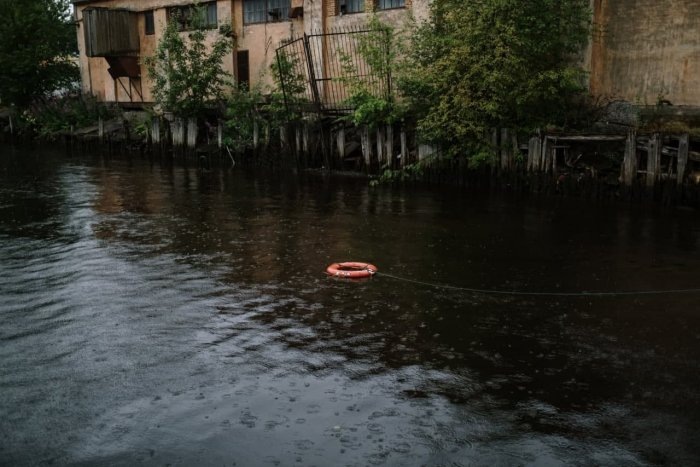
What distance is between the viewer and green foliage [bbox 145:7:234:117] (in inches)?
1088

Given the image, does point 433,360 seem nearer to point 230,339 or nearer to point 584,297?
point 230,339

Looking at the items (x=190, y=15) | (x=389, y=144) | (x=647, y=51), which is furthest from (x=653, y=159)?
(x=190, y=15)

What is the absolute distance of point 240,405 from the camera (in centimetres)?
638

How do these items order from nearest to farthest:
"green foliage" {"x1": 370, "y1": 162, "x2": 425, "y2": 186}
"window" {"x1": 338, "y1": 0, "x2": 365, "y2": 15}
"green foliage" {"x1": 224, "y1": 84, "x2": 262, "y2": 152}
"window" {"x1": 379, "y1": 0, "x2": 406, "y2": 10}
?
"green foliage" {"x1": 370, "y1": 162, "x2": 425, "y2": 186}
"window" {"x1": 379, "y1": 0, "x2": 406, "y2": 10}
"window" {"x1": 338, "y1": 0, "x2": 365, "y2": 15}
"green foliage" {"x1": 224, "y1": 84, "x2": 262, "y2": 152}

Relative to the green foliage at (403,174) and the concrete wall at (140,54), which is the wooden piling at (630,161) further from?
the concrete wall at (140,54)

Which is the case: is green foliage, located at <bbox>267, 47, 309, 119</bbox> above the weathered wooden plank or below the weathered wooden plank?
above

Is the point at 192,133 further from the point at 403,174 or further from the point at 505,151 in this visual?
the point at 505,151

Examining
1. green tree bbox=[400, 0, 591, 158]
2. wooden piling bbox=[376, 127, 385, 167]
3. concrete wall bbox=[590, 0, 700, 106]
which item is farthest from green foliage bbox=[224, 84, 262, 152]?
concrete wall bbox=[590, 0, 700, 106]

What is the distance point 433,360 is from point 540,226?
26.5 feet

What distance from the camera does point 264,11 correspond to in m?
28.3

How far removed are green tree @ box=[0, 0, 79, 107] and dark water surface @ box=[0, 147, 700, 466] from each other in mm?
24908

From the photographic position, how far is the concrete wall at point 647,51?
17.3m

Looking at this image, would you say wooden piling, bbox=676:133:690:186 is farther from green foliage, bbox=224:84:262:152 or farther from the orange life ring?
green foliage, bbox=224:84:262:152

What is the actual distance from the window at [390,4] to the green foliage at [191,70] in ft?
22.8
